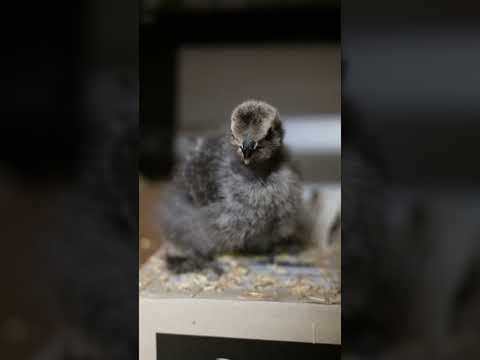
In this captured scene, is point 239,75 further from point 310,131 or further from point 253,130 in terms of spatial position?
point 253,130

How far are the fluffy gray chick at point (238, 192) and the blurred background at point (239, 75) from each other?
12 centimetres

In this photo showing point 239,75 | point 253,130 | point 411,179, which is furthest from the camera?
point 239,75

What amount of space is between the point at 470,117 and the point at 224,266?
60cm

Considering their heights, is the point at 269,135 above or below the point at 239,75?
below

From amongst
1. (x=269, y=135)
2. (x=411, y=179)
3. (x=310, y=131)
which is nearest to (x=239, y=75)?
(x=310, y=131)

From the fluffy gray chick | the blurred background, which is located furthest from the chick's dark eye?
the blurred background

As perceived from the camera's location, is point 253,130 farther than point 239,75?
No

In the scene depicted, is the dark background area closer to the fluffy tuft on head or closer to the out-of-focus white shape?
the fluffy tuft on head

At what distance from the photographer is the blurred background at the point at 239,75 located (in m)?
0.90

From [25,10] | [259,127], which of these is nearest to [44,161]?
[25,10]

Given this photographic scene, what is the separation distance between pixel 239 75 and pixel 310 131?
26cm

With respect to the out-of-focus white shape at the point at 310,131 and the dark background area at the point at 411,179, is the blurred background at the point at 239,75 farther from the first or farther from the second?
the dark background area at the point at 411,179

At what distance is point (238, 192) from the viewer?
2.46 feet

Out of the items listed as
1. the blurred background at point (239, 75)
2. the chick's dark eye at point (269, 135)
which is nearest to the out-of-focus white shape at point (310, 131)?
the blurred background at point (239, 75)
